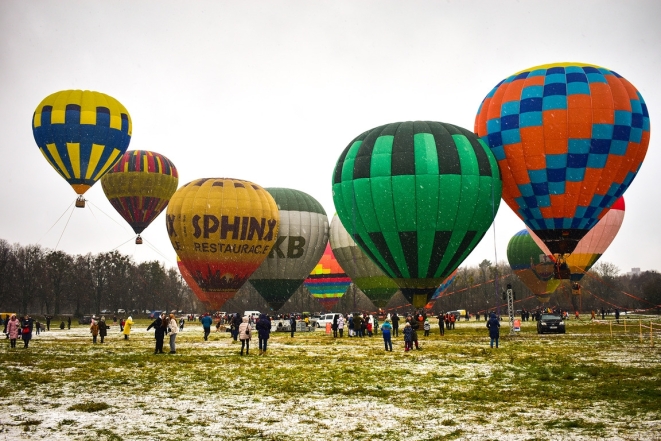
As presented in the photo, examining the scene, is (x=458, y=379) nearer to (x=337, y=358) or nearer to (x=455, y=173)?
(x=337, y=358)

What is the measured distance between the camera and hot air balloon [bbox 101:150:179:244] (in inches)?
2084

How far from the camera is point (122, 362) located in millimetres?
16984

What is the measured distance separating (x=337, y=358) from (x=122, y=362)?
6057 millimetres

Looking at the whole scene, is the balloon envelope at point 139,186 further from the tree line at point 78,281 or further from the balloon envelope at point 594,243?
the tree line at point 78,281

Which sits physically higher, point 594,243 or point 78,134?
point 78,134

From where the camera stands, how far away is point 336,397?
11023 mm

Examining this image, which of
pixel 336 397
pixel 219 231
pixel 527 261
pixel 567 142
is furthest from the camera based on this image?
pixel 527 261

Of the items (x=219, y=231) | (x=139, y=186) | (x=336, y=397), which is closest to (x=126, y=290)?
(x=139, y=186)

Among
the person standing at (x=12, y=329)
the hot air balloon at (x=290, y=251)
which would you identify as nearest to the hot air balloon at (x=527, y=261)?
the hot air balloon at (x=290, y=251)

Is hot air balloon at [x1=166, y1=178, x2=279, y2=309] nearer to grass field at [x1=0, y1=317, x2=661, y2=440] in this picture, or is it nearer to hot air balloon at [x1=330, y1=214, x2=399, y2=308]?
hot air balloon at [x1=330, y1=214, x2=399, y2=308]

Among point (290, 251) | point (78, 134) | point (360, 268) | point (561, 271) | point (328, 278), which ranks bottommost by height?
point (561, 271)

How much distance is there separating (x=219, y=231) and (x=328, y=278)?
21005 mm

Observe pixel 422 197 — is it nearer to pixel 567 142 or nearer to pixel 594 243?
pixel 567 142

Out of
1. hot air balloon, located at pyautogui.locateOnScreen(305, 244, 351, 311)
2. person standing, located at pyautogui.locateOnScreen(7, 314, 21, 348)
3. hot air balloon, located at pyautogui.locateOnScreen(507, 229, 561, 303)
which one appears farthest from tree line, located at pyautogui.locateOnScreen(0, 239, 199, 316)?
person standing, located at pyautogui.locateOnScreen(7, 314, 21, 348)
